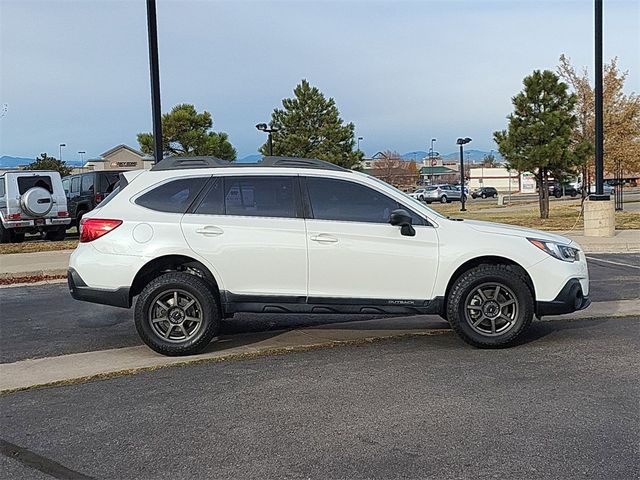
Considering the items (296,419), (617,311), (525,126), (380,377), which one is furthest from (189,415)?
(525,126)

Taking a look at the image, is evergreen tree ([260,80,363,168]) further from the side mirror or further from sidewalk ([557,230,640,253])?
the side mirror

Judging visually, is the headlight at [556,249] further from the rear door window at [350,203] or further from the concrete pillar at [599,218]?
the concrete pillar at [599,218]

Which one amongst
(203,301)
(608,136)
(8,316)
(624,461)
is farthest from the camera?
(608,136)

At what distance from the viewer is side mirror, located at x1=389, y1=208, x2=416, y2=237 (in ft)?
21.7

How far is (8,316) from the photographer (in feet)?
29.8

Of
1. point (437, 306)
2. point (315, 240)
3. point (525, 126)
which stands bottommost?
point (437, 306)

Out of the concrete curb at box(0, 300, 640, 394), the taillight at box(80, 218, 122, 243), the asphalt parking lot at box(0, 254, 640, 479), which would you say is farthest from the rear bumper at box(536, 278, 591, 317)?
the taillight at box(80, 218, 122, 243)

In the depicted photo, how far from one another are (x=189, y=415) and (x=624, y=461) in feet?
9.33

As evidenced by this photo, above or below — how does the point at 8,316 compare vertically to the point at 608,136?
below

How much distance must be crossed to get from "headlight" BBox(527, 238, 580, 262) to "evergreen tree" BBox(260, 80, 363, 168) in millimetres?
30117

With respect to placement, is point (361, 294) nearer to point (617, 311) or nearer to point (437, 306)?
point (437, 306)

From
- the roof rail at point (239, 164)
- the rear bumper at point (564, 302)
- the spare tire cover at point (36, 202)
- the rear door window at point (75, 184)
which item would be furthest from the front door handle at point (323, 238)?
the rear door window at point (75, 184)

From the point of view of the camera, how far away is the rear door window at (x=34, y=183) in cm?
2002

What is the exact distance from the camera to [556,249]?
6820 millimetres
